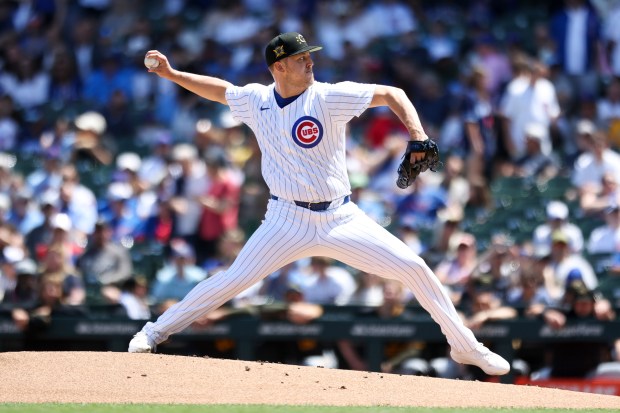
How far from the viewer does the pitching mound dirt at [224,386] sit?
248 inches

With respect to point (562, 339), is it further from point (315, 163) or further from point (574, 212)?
point (315, 163)

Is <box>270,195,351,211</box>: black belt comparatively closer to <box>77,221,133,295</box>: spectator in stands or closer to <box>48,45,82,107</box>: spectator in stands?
<box>77,221,133,295</box>: spectator in stands

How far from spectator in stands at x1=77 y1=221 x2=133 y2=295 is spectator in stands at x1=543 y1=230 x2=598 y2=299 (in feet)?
11.8

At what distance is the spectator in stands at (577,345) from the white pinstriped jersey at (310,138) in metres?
3.36

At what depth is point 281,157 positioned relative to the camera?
6.50 metres

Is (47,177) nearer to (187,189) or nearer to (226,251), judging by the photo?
(187,189)

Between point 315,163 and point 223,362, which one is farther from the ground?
point 315,163

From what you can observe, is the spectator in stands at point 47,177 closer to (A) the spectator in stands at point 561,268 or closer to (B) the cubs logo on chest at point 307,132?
(A) the spectator in stands at point 561,268

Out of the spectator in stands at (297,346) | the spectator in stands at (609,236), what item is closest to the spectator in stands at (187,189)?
the spectator in stands at (297,346)

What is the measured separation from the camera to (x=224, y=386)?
21.4 ft

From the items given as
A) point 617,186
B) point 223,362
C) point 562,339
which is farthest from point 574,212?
point 223,362

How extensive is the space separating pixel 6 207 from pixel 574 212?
216 inches

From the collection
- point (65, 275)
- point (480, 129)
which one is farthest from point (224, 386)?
point (480, 129)

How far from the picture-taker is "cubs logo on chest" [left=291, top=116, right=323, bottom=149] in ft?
21.0
